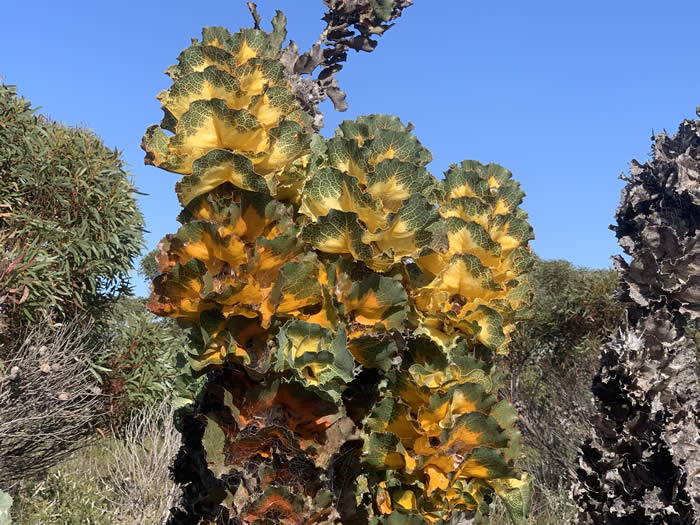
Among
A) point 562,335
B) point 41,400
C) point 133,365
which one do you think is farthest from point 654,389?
point 562,335

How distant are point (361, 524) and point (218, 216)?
896 millimetres

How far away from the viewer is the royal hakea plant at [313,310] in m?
1.49

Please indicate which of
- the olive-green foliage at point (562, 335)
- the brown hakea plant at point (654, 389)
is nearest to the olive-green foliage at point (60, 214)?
the brown hakea plant at point (654, 389)

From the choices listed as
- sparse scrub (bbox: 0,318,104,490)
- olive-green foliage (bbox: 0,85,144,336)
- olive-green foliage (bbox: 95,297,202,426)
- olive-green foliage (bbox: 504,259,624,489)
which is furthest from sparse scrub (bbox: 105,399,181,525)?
olive-green foliage (bbox: 504,259,624,489)

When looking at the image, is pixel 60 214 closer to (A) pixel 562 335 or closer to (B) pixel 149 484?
(B) pixel 149 484

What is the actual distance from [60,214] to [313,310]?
687cm

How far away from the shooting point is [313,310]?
1.59 m

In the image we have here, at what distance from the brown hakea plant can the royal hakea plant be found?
5.99ft

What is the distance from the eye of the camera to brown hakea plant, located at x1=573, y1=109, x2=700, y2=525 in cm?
341

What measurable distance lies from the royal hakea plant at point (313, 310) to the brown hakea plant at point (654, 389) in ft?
5.99

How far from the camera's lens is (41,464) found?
22.8ft

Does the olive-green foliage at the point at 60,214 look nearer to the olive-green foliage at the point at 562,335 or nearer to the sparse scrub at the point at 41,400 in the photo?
the sparse scrub at the point at 41,400

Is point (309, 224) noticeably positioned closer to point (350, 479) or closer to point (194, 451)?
point (350, 479)

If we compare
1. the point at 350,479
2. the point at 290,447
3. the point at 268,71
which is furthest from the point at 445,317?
the point at 268,71
